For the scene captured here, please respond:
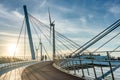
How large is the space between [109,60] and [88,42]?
1072 centimetres

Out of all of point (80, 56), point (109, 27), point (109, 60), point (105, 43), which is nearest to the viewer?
point (109, 60)

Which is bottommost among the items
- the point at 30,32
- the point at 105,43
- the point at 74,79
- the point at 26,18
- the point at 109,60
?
the point at 74,79

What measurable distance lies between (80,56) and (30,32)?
28884 mm

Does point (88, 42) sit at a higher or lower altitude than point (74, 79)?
higher

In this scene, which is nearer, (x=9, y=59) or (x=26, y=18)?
(x=9, y=59)

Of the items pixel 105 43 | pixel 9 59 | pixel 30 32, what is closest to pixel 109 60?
pixel 105 43

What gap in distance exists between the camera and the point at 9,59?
3406 centimetres

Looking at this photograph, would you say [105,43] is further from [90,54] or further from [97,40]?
[90,54]

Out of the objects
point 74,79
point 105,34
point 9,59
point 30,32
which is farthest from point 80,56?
point 30,32

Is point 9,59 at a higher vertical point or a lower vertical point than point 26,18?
lower

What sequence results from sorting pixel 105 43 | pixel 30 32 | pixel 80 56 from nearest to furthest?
1. pixel 80 56
2. pixel 105 43
3. pixel 30 32

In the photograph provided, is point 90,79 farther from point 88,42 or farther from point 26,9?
point 26,9

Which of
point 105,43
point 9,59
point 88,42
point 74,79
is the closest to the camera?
point 74,79

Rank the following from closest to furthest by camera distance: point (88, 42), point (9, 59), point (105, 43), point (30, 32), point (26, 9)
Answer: point (105, 43) < point (88, 42) < point (9, 59) < point (30, 32) < point (26, 9)
